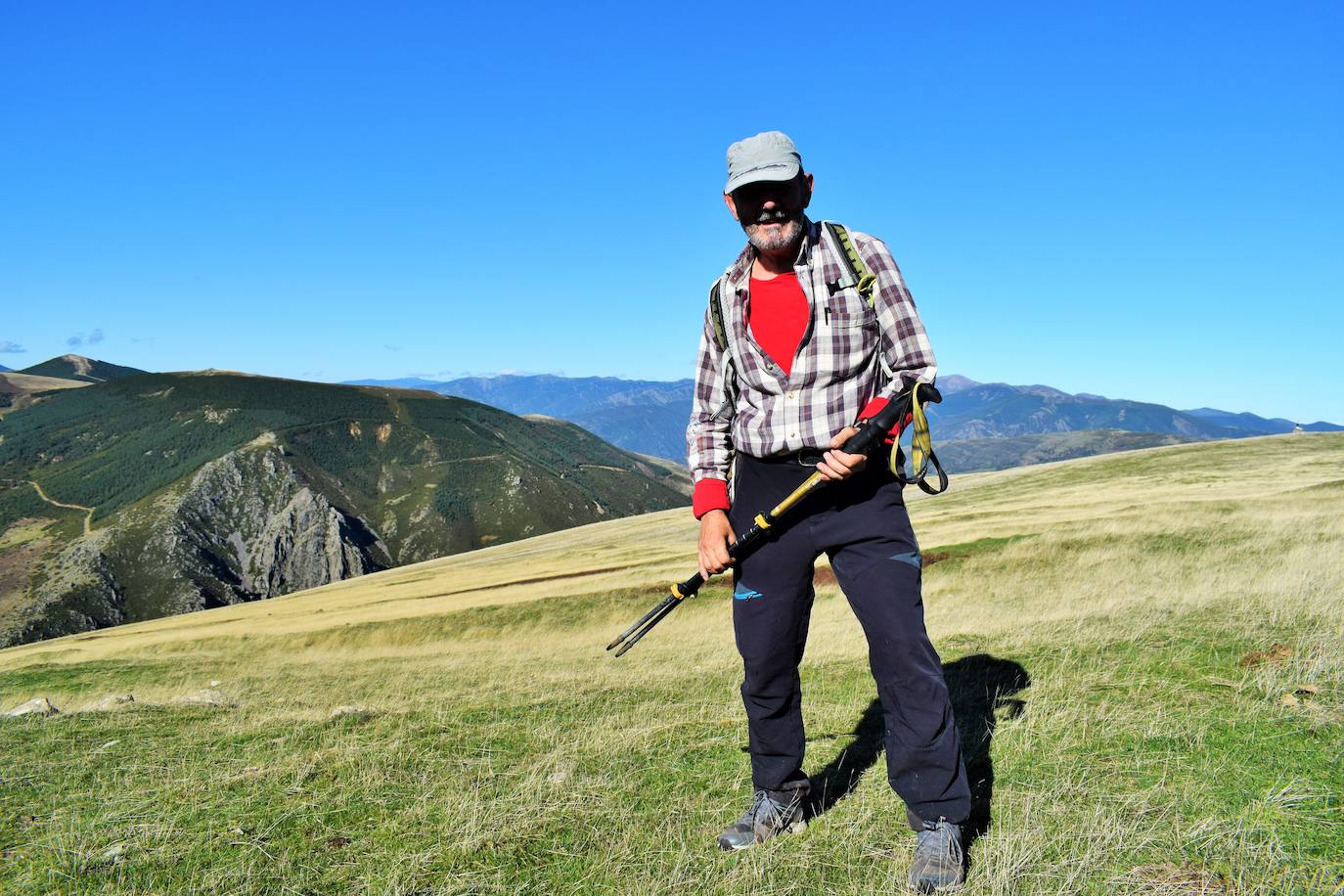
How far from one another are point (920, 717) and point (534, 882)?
246 centimetres

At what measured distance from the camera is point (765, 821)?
17.2 ft

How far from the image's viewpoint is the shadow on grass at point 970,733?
5.55 metres

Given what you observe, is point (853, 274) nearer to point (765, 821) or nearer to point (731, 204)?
point (731, 204)

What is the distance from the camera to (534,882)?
183 inches

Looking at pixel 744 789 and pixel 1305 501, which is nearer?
pixel 744 789

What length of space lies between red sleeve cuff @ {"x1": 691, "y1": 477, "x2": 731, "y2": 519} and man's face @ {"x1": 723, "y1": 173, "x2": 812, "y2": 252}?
169 cm

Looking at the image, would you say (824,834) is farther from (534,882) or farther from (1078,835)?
(534,882)

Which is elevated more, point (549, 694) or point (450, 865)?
point (450, 865)

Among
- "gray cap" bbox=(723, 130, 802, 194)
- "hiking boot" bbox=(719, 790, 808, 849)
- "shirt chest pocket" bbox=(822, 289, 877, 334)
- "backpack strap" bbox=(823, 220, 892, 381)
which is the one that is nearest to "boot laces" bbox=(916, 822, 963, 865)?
"hiking boot" bbox=(719, 790, 808, 849)

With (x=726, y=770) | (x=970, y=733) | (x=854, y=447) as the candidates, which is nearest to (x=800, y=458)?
(x=854, y=447)

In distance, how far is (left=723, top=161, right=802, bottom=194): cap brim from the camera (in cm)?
504

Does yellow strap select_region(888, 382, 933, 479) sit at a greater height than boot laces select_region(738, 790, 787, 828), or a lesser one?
greater

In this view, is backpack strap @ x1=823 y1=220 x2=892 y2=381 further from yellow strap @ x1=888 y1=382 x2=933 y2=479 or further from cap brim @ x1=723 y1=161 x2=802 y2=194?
cap brim @ x1=723 y1=161 x2=802 y2=194

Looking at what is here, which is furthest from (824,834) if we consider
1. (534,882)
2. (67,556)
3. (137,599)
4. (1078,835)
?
(67,556)
